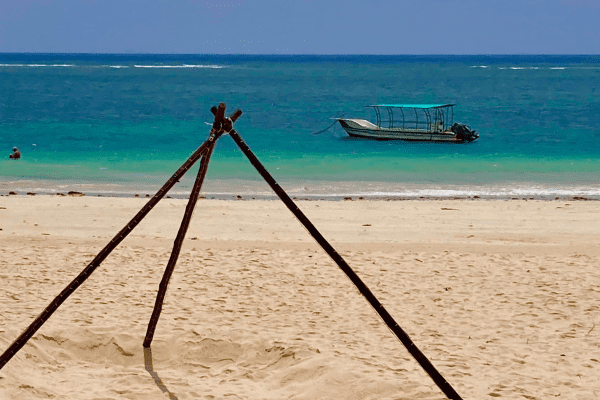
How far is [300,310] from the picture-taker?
8.13 m

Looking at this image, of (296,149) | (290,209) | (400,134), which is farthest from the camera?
(400,134)

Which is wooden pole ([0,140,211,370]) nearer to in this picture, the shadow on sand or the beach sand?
the beach sand

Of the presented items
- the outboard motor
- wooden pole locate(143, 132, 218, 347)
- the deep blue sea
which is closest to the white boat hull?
the outboard motor

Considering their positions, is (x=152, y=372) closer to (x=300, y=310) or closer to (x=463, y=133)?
(x=300, y=310)

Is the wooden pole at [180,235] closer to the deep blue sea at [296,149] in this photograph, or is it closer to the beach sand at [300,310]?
the beach sand at [300,310]

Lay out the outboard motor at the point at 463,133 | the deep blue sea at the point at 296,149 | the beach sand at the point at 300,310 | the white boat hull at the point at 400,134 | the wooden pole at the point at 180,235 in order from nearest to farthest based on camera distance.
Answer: the wooden pole at the point at 180,235, the beach sand at the point at 300,310, the deep blue sea at the point at 296,149, the outboard motor at the point at 463,133, the white boat hull at the point at 400,134

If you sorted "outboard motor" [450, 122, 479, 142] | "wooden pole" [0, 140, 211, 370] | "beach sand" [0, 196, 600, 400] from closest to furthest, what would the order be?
"wooden pole" [0, 140, 211, 370]
"beach sand" [0, 196, 600, 400]
"outboard motor" [450, 122, 479, 142]

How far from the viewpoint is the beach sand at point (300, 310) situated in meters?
6.09

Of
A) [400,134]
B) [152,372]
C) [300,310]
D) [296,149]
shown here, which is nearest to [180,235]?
[152,372]

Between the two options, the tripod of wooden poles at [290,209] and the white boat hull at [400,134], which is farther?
the white boat hull at [400,134]

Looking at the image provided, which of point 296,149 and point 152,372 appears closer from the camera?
point 152,372

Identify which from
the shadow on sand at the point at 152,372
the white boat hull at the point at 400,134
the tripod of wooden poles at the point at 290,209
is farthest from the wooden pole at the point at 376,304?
the white boat hull at the point at 400,134

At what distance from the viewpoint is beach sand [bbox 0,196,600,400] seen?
6086 mm

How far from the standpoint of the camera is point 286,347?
267 inches
